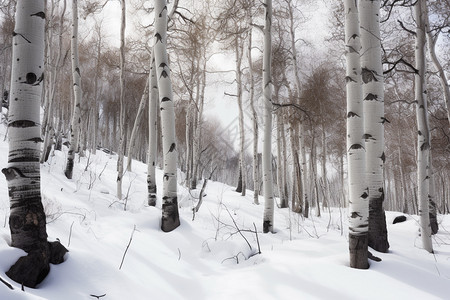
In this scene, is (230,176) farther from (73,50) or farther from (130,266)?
(130,266)

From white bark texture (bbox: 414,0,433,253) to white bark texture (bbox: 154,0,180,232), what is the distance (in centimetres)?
453

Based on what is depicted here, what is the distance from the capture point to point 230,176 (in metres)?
46.4

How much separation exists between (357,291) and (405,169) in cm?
2111

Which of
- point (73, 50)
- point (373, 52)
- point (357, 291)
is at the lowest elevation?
point (357, 291)

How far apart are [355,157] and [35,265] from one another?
324 cm

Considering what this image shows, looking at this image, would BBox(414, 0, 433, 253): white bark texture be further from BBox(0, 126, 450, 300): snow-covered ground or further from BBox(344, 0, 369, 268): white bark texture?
BBox(344, 0, 369, 268): white bark texture

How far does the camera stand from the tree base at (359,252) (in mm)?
2776

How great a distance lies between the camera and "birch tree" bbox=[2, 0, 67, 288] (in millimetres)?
2268

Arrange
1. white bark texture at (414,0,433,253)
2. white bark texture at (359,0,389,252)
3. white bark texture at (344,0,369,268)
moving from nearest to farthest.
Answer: white bark texture at (344,0,369,268)
white bark texture at (359,0,389,252)
white bark texture at (414,0,433,253)

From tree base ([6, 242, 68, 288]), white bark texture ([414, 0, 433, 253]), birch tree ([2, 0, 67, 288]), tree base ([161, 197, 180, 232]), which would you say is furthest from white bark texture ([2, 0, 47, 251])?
white bark texture ([414, 0, 433, 253])

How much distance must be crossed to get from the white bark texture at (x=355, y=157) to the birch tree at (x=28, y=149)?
→ 294 centimetres

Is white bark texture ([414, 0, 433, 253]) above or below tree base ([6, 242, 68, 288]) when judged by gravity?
above

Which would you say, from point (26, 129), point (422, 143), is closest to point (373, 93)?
point (422, 143)

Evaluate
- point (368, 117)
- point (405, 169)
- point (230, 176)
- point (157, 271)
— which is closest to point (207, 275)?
point (157, 271)
